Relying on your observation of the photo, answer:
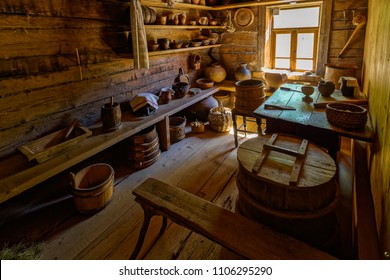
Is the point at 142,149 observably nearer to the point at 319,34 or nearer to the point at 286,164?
the point at 286,164

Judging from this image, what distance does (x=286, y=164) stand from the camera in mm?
1551

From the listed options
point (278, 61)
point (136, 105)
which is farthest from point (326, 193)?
point (278, 61)

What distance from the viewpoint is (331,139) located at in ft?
7.72

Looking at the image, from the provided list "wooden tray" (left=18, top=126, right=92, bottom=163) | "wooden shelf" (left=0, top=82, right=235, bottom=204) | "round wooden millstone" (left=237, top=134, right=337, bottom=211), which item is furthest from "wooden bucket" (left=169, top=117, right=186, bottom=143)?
"round wooden millstone" (left=237, top=134, right=337, bottom=211)

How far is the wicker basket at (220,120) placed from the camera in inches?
156

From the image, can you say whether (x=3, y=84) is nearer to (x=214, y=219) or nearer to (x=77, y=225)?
(x=77, y=225)

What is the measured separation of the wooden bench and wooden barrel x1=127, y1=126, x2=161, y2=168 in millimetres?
1227

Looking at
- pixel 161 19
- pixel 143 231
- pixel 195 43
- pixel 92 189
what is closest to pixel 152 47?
pixel 161 19

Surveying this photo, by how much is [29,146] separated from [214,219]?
1.86 meters

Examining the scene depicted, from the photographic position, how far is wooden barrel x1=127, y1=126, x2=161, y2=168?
3011 mm

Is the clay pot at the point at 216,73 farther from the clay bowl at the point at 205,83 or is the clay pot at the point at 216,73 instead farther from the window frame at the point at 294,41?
the window frame at the point at 294,41

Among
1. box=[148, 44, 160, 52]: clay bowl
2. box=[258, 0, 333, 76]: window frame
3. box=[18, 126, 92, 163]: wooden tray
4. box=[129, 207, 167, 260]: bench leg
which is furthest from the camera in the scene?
box=[258, 0, 333, 76]: window frame

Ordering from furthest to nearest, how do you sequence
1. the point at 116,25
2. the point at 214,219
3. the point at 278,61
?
the point at 278,61, the point at 116,25, the point at 214,219

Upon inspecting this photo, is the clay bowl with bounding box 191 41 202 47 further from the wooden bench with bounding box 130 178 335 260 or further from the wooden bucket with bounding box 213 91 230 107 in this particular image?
the wooden bench with bounding box 130 178 335 260
